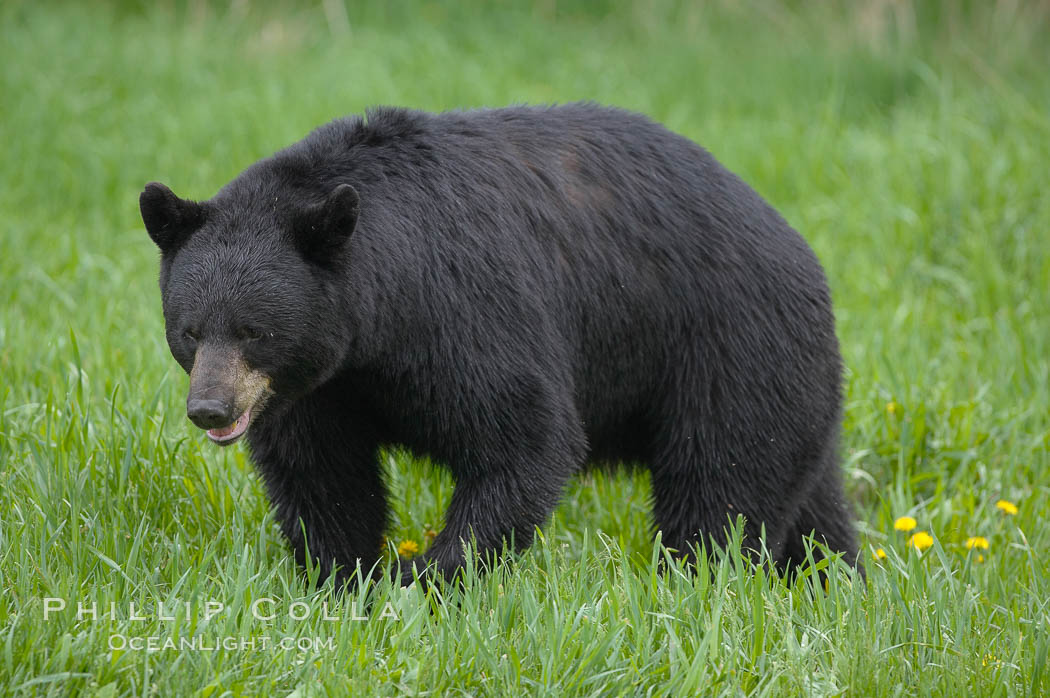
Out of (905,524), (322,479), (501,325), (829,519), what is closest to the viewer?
(501,325)

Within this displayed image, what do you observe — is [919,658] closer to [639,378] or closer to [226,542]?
[639,378]

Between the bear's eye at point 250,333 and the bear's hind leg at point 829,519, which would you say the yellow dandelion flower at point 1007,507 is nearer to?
the bear's hind leg at point 829,519

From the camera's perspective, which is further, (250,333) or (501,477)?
(501,477)

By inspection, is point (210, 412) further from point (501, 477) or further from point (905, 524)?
point (905, 524)

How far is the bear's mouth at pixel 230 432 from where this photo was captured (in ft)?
11.1

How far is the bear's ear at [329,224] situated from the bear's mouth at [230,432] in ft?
1.64

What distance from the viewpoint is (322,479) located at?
383 cm

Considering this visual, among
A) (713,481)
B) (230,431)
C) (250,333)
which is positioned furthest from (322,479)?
(713,481)

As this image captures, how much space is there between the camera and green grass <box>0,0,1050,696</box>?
124 inches

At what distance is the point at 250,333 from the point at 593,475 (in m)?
1.67

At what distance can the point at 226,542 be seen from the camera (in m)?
3.86

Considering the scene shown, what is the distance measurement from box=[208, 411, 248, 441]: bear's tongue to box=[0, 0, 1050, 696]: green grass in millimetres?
374

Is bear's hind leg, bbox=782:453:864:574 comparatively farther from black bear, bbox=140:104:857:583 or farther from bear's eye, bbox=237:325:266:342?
bear's eye, bbox=237:325:266:342

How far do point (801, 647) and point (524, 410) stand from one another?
1.05 metres
